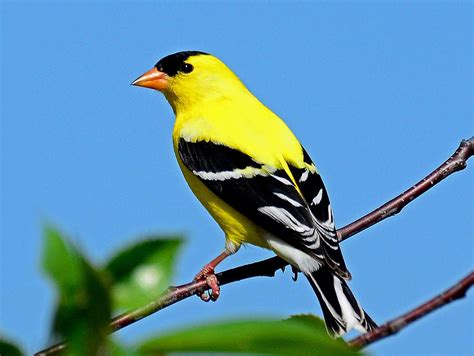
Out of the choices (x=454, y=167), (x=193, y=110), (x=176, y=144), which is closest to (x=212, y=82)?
(x=193, y=110)

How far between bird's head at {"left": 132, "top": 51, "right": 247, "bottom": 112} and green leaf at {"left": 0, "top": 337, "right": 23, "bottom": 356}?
14.9ft

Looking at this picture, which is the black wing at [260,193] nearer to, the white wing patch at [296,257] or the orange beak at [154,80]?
the white wing patch at [296,257]

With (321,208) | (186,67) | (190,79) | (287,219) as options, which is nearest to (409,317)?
(287,219)

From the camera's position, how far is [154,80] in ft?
18.7

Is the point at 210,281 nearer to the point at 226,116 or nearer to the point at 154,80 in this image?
the point at 226,116

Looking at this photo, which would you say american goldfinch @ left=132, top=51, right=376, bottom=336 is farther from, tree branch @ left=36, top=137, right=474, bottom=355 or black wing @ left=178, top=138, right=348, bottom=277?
tree branch @ left=36, top=137, right=474, bottom=355

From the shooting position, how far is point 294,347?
0.67 meters

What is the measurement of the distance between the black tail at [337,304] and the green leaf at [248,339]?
3.12 m

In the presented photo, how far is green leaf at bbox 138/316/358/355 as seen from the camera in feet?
2.19

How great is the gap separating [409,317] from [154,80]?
4959mm

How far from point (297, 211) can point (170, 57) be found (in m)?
2.14

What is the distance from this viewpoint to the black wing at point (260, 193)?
4.06 metres

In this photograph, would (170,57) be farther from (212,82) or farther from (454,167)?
(454,167)

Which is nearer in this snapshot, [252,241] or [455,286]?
[455,286]
